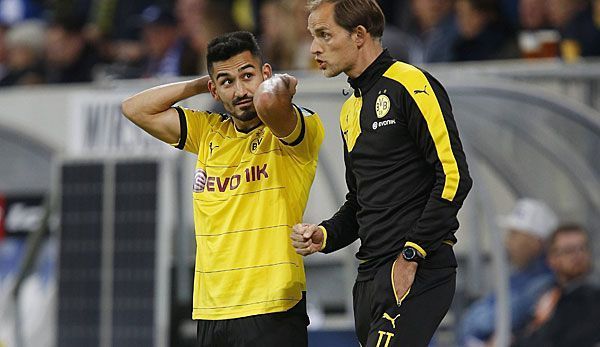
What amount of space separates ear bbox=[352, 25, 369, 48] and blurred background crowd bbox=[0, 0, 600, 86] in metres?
4.21

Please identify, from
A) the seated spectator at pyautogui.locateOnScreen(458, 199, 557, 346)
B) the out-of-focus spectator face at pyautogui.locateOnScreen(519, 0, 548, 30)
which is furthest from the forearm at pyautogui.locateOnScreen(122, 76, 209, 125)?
the out-of-focus spectator face at pyautogui.locateOnScreen(519, 0, 548, 30)

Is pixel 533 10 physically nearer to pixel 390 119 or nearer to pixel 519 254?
pixel 519 254

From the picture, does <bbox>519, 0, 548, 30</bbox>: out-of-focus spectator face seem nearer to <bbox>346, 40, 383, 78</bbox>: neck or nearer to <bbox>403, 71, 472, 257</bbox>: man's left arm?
<bbox>346, 40, 383, 78</bbox>: neck

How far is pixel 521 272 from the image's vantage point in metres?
9.22

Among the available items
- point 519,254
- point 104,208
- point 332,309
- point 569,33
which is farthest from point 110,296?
point 569,33

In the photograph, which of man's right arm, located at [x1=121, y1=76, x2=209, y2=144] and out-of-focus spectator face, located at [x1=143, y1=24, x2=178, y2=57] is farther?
out-of-focus spectator face, located at [x1=143, y1=24, x2=178, y2=57]

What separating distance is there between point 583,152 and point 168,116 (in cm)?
391

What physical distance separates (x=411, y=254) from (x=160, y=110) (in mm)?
1427

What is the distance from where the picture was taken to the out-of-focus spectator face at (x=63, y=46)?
1259 cm

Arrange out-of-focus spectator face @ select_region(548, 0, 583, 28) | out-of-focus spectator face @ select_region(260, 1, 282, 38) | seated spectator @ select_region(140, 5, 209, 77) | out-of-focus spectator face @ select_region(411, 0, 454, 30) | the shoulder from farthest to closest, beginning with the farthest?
1. seated spectator @ select_region(140, 5, 209, 77)
2. out-of-focus spectator face @ select_region(411, 0, 454, 30)
3. out-of-focus spectator face @ select_region(260, 1, 282, 38)
4. out-of-focus spectator face @ select_region(548, 0, 583, 28)
5. the shoulder

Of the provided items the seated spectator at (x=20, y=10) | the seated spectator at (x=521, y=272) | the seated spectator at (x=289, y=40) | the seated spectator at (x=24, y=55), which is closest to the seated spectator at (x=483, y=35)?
the seated spectator at (x=289, y=40)

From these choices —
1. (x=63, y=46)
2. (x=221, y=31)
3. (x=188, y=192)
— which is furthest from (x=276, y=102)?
(x=63, y=46)

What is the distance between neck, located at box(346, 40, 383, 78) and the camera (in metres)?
5.05

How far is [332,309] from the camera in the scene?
390 inches
